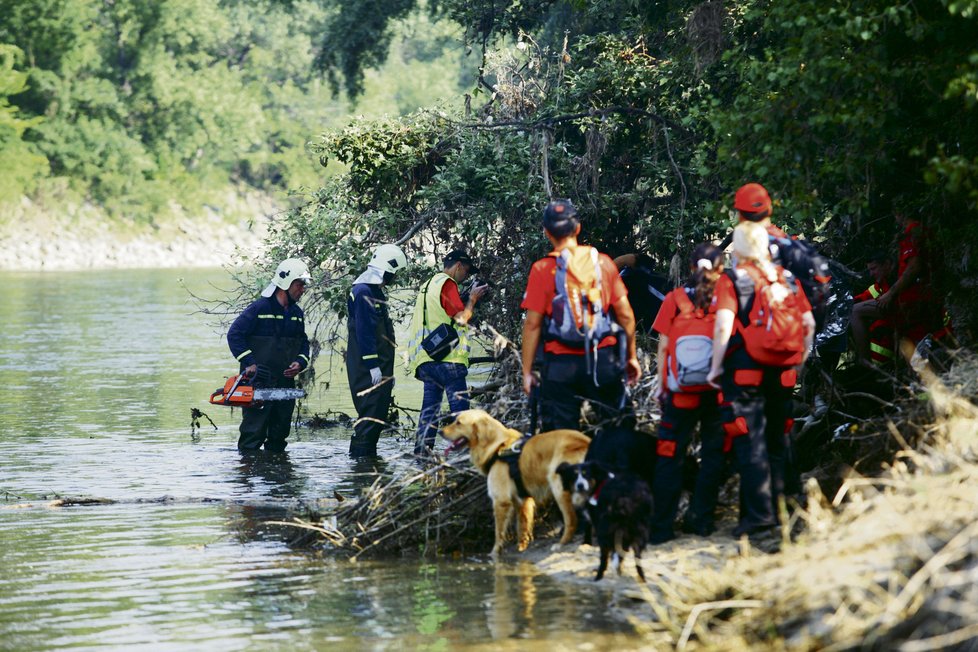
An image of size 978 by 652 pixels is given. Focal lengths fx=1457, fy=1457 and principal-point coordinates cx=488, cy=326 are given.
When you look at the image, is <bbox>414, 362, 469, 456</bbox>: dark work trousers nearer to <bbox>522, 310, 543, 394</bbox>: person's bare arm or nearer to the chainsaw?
the chainsaw

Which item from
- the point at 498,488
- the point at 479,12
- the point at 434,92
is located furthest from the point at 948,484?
the point at 434,92

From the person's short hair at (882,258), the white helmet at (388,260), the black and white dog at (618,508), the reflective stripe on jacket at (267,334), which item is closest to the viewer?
the black and white dog at (618,508)

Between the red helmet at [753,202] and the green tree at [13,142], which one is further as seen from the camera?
the green tree at [13,142]

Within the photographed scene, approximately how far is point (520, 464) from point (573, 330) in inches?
33.4

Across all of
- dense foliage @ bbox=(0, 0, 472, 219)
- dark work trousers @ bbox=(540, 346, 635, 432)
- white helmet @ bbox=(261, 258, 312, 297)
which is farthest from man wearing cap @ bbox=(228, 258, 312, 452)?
dense foliage @ bbox=(0, 0, 472, 219)

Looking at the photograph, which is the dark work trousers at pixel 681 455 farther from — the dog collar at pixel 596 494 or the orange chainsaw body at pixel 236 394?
the orange chainsaw body at pixel 236 394

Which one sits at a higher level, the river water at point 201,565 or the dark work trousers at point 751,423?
the dark work trousers at point 751,423

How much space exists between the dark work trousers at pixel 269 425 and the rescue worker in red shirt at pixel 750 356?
263 inches

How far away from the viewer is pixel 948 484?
254 inches

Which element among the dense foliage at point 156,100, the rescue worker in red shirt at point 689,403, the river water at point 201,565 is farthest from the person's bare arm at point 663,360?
the dense foliage at point 156,100

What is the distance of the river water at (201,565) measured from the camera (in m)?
7.34

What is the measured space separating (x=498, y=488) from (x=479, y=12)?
11.8 m

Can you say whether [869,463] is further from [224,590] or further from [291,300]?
[291,300]

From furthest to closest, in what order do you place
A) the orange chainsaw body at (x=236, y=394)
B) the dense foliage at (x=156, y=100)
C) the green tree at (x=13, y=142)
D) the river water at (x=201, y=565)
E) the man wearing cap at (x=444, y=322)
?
the dense foliage at (x=156, y=100) → the green tree at (x=13, y=142) → the orange chainsaw body at (x=236, y=394) → the man wearing cap at (x=444, y=322) → the river water at (x=201, y=565)
